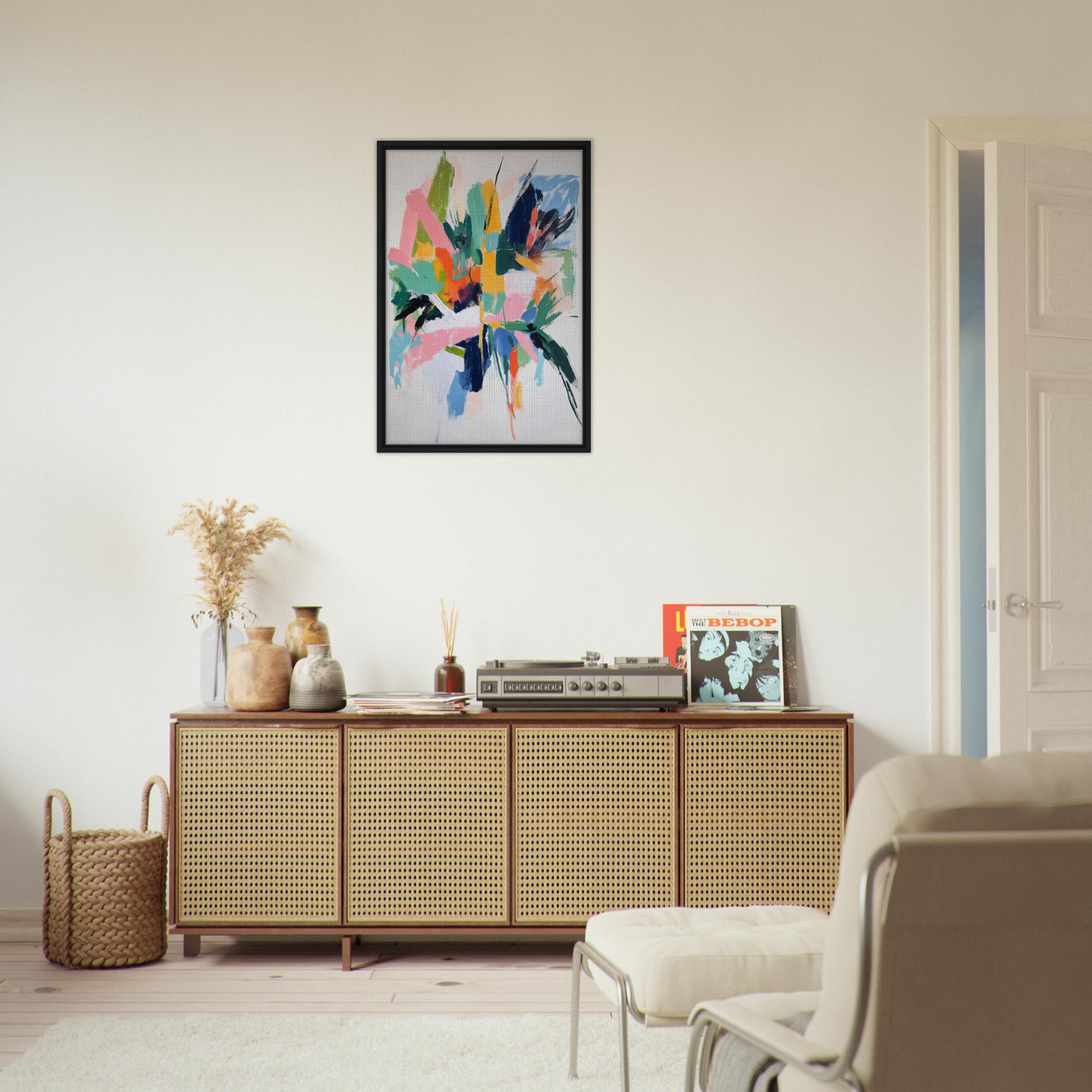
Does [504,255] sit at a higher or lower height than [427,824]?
higher

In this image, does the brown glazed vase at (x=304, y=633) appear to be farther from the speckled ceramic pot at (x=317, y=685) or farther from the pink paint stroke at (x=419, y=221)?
the pink paint stroke at (x=419, y=221)

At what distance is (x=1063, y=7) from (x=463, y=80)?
2070 mm

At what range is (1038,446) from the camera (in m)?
3.30

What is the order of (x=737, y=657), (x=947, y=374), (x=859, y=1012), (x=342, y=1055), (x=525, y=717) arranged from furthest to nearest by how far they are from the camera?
(x=947, y=374) → (x=737, y=657) → (x=525, y=717) → (x=342, y=1055) → (x=859, y=1012)

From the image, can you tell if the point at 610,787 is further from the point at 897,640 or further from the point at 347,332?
the point at 347,332

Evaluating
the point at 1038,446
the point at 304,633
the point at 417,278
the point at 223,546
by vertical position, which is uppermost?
the point at 417,278

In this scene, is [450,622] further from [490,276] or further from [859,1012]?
[859,1012]

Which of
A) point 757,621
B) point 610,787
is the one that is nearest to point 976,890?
point 610,787

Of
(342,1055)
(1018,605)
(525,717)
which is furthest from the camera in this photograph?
(1018,605)

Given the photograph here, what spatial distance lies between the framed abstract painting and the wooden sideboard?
1022 millimetres

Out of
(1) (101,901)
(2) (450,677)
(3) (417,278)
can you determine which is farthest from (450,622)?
(1) (101,901)

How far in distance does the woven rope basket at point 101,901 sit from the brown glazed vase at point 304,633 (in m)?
0.58

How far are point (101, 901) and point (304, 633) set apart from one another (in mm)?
972

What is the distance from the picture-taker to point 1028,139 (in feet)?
11.5
